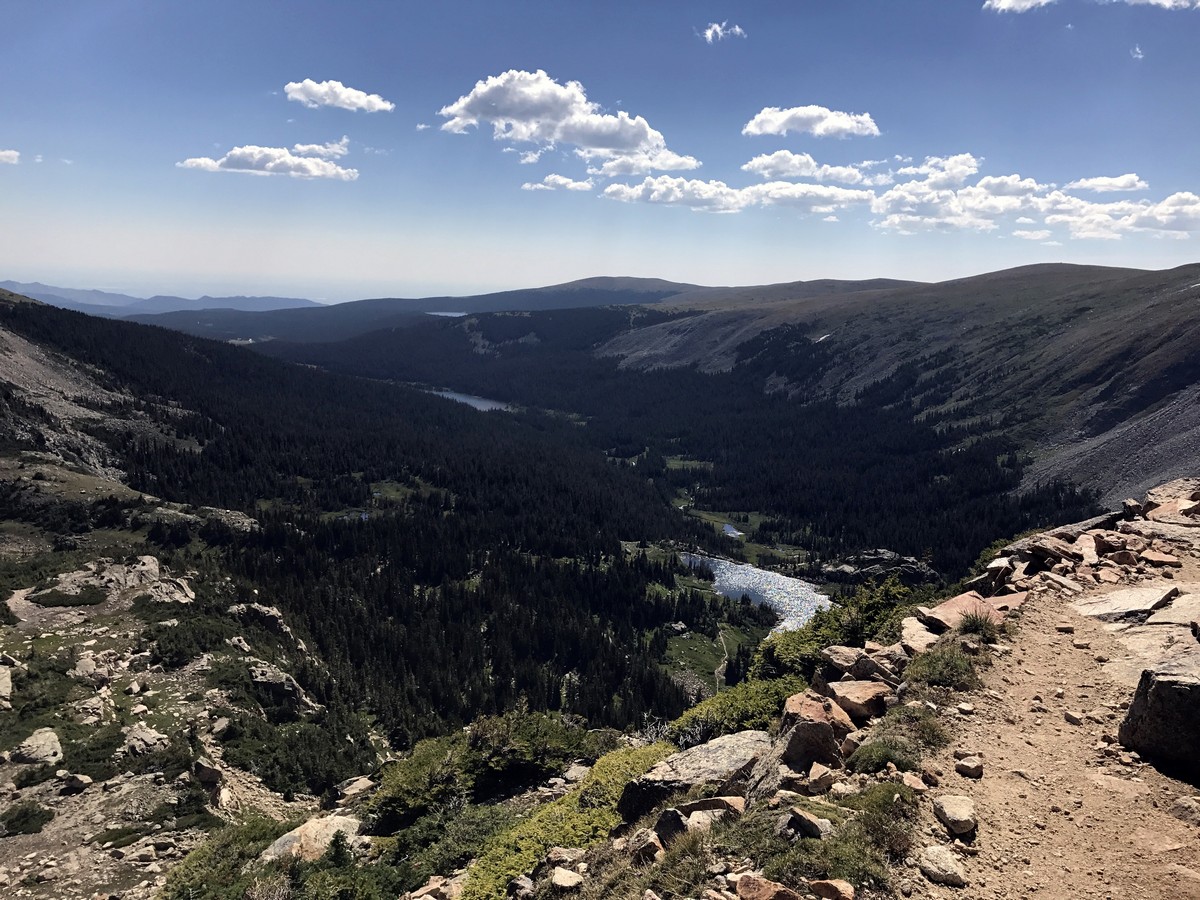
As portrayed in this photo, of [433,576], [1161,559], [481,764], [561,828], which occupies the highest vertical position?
[1161,559]

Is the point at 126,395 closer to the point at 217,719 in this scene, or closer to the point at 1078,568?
the point at 217,719

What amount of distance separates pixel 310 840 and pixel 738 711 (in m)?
19.6

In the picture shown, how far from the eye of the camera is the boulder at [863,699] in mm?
17938

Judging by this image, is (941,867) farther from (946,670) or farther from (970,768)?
(946,670)

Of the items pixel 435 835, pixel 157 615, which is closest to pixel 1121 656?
pixel 435 835

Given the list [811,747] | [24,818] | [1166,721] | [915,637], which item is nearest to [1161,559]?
[915,637]

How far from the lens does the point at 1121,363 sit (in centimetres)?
18938

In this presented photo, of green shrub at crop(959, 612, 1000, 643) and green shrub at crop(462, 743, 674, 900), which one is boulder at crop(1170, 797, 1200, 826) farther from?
green shrub at crop(462, 743, 674, 900)

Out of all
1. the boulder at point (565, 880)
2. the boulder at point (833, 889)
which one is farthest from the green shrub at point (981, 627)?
the boulder at point (565, 880)

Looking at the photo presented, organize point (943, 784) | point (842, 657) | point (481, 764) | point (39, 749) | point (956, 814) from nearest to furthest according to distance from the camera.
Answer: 1. point (956, 814)
2. point (943, 784)
3. point (842, 657)
4. point (481, 764)
5. point (39, 749)

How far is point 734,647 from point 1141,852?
12362cm

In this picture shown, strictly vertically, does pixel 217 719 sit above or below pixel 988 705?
below

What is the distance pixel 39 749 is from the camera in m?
37.8

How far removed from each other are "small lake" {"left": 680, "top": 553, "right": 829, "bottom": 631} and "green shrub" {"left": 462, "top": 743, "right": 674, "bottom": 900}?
12162cm
